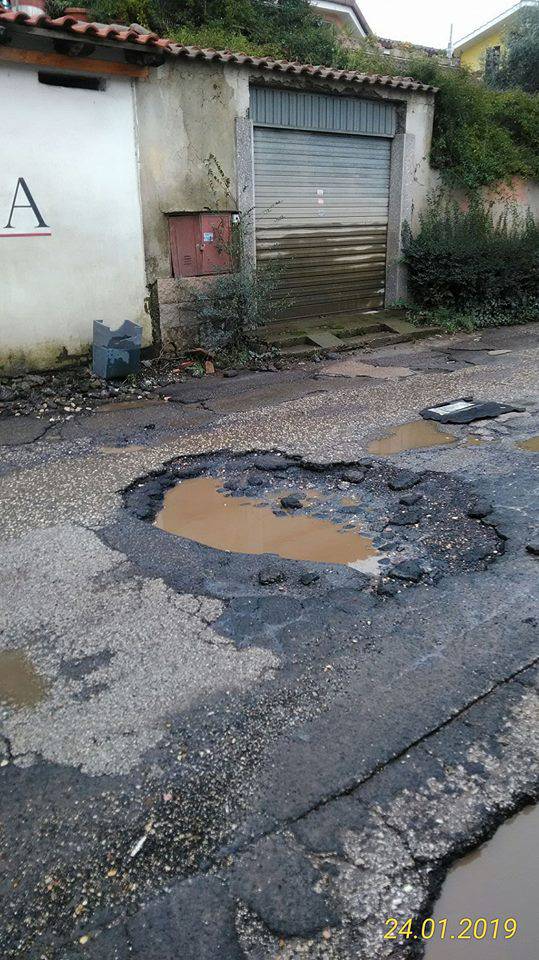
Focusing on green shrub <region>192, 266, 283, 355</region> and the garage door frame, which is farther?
the garage door frame

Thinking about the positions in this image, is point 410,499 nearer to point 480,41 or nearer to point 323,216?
point 323,216

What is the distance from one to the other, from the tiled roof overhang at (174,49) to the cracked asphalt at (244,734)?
514cm

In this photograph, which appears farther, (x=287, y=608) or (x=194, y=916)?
(x=287, y=608)

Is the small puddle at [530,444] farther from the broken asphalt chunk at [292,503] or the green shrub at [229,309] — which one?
the green shrub at [229,309]

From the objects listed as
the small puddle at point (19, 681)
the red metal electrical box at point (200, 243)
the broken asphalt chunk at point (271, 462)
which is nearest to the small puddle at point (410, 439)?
the broken asphalt chunk at point (271, 462)

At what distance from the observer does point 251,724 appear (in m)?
2.68

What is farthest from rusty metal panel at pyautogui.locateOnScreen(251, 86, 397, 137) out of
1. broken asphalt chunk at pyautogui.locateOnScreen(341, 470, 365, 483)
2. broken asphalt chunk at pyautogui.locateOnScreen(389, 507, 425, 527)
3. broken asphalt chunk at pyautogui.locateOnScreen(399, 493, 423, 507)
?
broken asphalt chunk at pyautogui.locateOnScreen(389, 507, 425, 527)

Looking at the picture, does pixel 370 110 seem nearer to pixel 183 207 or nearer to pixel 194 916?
pixel 183 207

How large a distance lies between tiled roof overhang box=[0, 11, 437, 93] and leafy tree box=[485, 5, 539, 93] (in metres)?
7.69

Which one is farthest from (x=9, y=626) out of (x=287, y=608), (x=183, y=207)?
(x=183, y=207)

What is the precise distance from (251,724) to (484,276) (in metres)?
9.71

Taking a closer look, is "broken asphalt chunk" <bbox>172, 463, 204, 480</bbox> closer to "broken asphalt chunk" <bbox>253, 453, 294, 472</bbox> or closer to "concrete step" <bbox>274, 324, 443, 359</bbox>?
"broken asphalt chunk" <bbox>253, 453, 294, 472</bbox>

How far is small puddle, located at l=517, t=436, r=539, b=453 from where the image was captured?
18.0 feet

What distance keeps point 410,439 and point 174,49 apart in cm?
567
